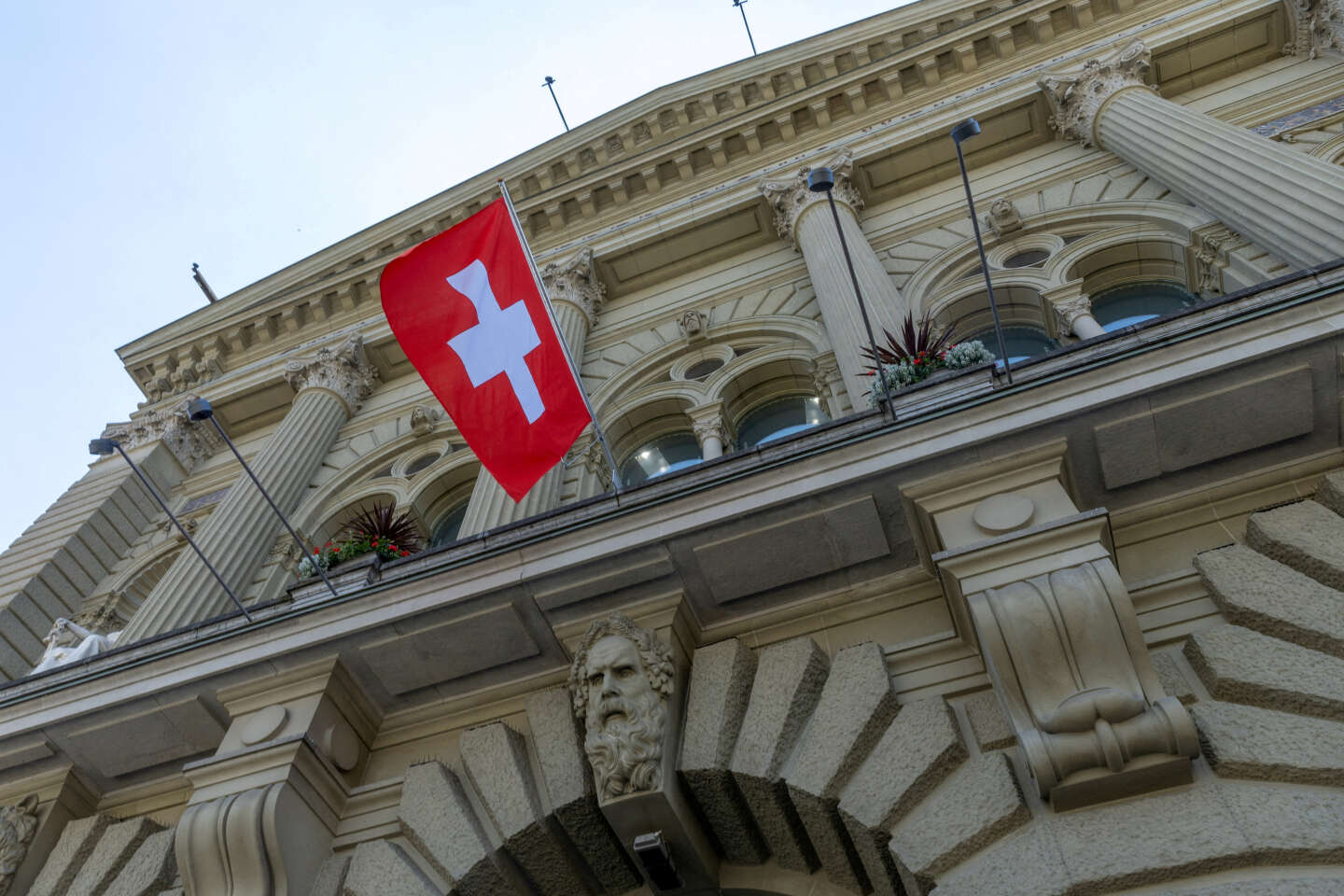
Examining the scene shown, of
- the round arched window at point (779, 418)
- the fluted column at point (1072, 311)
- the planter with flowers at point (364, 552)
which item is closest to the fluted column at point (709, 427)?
the round arched window at point (779, 418)

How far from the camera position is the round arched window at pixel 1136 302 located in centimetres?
1420

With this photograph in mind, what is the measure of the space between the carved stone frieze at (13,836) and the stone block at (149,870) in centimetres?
96

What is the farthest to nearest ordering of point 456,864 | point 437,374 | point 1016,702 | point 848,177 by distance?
1. point 848,177
2. point 437,374
3. point 456,864
4. point 1016,702

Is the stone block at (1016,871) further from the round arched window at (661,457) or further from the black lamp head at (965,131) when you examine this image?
the round arched window at (661,457)

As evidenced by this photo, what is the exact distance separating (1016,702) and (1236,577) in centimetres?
209

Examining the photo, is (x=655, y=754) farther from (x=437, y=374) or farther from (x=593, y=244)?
(x=593, y=244)

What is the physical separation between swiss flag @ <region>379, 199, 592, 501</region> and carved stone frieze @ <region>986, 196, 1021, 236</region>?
8.22 meters

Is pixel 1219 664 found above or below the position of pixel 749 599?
below

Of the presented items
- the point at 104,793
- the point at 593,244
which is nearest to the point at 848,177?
the point at 593,244

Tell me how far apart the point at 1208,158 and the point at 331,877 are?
44.0 ft

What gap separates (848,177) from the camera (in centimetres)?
1817

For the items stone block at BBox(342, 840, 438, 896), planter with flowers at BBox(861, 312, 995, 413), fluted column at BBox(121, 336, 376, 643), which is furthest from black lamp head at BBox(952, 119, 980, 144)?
fluted column at BBox(121, 336, 376, 643)

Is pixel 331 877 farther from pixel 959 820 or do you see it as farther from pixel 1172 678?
pixel 1172 678

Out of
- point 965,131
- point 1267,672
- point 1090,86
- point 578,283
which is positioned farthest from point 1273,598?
point 578,283
